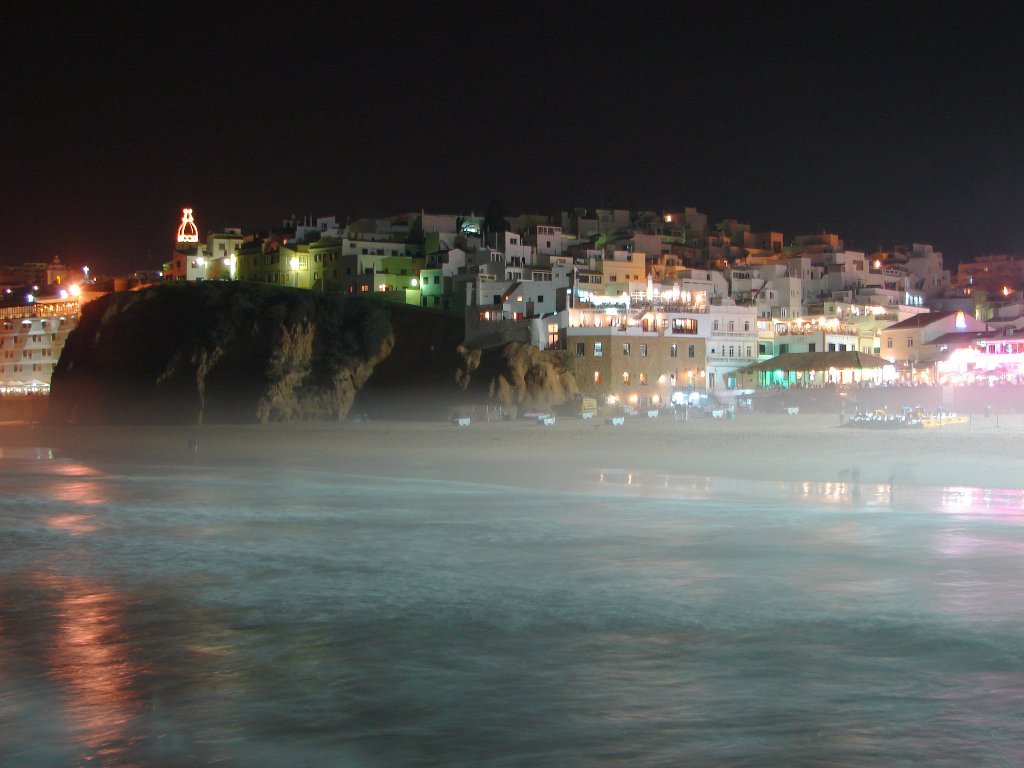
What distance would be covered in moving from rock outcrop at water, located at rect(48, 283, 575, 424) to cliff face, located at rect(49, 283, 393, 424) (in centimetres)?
6

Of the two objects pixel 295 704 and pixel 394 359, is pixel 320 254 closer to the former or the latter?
pixel 394 359

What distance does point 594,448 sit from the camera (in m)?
33.6

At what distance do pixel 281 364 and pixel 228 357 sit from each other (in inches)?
134

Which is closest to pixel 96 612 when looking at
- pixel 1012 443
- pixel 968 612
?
pixel 968 612

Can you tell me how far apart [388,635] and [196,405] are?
133 feet

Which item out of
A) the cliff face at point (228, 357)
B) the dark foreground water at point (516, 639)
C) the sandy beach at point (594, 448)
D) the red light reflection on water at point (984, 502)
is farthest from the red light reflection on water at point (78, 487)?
the red light reflection on water at point (984, 502)

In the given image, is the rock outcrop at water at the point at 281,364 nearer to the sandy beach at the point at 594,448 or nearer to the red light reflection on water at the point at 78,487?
the sandy beach at the point at 594,448

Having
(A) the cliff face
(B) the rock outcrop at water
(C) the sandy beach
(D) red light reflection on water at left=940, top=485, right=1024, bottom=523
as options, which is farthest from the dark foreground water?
(A) the cliff face

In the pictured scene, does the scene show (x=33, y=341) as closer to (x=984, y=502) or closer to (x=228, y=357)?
(x=228, y=357)

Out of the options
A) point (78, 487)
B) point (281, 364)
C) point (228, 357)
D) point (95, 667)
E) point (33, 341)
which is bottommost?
point (95, 667)

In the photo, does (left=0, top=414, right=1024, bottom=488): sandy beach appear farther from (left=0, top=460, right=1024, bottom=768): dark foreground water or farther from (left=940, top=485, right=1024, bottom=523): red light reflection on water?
(left=0, top=460, right=1024, bottom=768): dark foreground water

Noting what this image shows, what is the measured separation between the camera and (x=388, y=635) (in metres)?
10.2

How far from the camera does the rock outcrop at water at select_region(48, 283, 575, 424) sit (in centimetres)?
4641

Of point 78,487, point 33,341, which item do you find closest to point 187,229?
point 33,341
